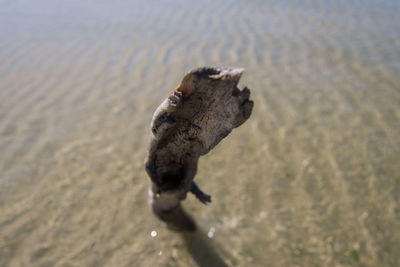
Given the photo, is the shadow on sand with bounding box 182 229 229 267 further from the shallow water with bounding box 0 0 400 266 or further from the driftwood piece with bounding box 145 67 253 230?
the driftwood piece with bounding box 145 67 253 230

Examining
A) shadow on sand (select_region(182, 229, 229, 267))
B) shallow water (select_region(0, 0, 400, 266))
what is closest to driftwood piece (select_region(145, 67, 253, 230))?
shadow on sand (select_region(182, 229, 229, 267))

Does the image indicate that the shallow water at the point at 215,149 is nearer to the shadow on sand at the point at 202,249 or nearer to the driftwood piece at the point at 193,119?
the shadow on sand at the point at 202,249

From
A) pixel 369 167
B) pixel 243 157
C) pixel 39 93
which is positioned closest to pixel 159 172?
pixel 243 157

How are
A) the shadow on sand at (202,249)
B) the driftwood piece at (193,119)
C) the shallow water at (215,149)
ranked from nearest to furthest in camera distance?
the driftwood piece at (193,119), the shadow on sand at (202,249), the shallow water at (215,149)

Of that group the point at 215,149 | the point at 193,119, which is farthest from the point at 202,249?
the point at 193,119

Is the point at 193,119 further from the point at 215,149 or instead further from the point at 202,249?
the point at 215,149

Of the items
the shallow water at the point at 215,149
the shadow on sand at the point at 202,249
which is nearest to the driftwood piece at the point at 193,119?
the shadow on sand at the point at 202,249

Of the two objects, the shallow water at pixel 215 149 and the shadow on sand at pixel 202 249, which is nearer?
the shadow on sand at pixel 202 249

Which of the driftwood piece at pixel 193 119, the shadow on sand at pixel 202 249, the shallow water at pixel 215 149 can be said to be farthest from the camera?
the shallow water at pixel 215 149
